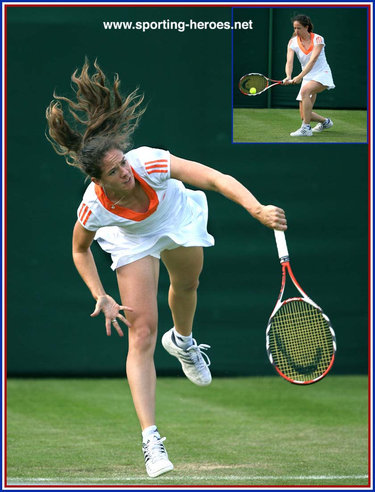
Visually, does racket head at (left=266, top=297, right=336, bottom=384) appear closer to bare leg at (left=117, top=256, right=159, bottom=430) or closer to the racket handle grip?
the racket handle grip

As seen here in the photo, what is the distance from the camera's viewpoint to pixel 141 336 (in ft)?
12.0

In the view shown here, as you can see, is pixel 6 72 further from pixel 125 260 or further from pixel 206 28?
pixel 125 260

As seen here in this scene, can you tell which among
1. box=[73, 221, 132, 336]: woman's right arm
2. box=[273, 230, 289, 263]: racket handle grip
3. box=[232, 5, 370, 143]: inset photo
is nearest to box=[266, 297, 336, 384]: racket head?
box=[273, 230, 289, 263]: racket handle grip

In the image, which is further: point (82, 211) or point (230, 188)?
point (82, 211)

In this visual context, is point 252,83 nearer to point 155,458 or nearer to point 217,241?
point 217,241

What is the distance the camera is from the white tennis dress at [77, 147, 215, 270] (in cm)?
350

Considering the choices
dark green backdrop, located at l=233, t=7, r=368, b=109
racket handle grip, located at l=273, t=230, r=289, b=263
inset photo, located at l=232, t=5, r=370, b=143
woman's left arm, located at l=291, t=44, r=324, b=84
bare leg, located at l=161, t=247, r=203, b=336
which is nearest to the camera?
racket handle grip, located at l=273, t=230, r=289, b=263

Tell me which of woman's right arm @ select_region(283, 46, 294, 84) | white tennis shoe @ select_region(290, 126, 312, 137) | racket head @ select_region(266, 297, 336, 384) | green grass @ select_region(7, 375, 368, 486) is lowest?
green grass @ select_region(7, 375, 368, 486)

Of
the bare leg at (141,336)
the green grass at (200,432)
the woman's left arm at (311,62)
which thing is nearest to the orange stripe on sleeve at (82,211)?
the bare leg at (141,336)

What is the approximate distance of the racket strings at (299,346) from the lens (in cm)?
350

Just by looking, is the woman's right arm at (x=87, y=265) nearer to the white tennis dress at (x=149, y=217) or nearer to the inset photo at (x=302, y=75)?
the white tennis dress at (x=149, y=217)

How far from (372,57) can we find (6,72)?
257 centimetres

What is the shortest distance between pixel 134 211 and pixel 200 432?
2188 mm

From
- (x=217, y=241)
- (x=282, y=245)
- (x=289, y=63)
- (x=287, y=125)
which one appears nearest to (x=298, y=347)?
(x=282, y=245)
